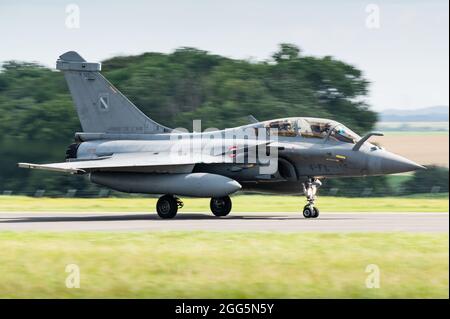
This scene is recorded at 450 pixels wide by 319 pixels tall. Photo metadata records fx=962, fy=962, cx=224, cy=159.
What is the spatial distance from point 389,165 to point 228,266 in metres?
10.8

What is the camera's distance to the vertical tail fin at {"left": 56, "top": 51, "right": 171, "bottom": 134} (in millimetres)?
29375

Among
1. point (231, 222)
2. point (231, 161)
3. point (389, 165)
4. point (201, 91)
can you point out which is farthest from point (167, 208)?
point (201, 91)

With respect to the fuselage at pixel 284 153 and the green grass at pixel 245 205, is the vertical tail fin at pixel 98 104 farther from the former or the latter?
the green grass at pixel 245 205

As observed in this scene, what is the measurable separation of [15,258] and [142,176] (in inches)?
398

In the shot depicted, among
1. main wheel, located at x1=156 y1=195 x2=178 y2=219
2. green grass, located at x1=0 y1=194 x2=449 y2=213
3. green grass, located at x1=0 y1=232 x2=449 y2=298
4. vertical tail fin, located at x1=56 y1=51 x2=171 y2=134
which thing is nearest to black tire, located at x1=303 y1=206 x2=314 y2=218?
main wheel, located at x1=156 y1=195 x2=178 y2=219

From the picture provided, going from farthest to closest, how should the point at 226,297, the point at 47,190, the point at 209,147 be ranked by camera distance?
the point at 47,190
the point at 209,147
the point at 226,297

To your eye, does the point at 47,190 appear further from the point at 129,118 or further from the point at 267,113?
the point at 129,118

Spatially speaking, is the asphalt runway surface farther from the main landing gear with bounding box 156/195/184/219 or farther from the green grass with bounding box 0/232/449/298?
the green grass with bounding box 0/232/449/298

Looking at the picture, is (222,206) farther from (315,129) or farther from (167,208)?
(315,129)

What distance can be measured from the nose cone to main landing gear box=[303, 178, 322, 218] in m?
1.76

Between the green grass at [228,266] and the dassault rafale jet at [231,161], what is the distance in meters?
6.38

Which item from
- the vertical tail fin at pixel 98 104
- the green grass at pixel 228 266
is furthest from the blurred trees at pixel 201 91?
the green grass at pixel 228 266

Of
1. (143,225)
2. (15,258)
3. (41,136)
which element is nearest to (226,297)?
(15,258)

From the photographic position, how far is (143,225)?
23.8 meters
